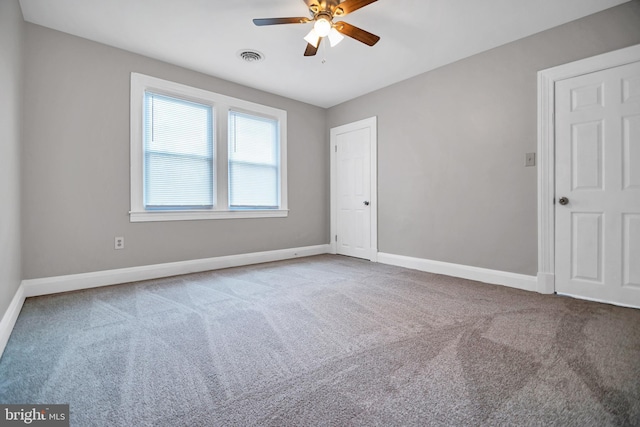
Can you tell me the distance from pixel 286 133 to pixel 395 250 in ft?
8.38

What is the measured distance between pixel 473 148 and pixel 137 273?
4.20 meters

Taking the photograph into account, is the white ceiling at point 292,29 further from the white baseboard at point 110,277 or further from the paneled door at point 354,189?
the white baseboard at point 110,277

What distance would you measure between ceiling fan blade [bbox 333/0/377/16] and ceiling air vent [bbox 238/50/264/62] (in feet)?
4.39

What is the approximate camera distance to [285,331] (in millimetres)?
2025

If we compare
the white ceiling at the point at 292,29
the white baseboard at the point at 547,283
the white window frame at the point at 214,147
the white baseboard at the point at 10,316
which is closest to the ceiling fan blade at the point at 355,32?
the white ceiling at the point at 292,29

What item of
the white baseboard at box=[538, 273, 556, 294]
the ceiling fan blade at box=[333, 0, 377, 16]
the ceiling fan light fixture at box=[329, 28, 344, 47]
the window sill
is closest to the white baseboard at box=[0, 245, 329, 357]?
the window sill

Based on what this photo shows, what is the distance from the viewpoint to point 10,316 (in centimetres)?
203

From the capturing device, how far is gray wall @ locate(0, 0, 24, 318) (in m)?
1.93

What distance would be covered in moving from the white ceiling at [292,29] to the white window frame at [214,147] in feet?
1.08

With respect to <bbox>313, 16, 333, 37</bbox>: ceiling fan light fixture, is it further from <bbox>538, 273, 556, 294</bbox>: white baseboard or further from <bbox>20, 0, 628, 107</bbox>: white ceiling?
<bbox>538, 273, 556, 294</bbox>: white baseboard

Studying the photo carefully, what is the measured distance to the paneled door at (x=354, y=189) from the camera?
15.0ft

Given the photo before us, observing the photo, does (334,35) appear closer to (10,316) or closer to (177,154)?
(177,154)

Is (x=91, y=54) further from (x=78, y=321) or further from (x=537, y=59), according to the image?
(x=537, y=59)

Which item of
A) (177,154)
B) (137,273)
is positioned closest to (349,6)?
(177,154)
